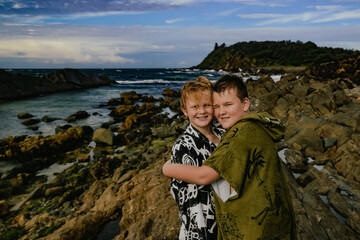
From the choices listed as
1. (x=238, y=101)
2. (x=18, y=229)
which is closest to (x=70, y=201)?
(x=18, y=229)

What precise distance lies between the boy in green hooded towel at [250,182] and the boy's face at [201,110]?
0.50 meters

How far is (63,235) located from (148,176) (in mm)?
1949

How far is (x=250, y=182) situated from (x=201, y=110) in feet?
2.79

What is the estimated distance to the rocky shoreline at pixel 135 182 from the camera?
3.60 m

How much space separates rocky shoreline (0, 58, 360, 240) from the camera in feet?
11.8

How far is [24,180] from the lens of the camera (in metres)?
6.79

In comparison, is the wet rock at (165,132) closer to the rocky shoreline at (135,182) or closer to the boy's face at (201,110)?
the rocky shoreline at (135,182)

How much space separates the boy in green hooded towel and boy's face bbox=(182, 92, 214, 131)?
498 mm

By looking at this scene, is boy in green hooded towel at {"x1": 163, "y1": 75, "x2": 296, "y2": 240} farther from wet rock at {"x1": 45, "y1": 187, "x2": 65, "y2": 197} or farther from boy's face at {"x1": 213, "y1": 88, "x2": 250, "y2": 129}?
wet rock at {"x1": 45, "y1": 187, "x2": 65, "y2": 197}

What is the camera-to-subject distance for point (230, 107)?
1.78m

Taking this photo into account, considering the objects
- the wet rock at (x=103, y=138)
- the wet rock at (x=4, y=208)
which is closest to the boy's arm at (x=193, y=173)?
the wet rock at (x=4, y=208)

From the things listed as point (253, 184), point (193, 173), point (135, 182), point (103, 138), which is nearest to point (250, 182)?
point (253, 184)

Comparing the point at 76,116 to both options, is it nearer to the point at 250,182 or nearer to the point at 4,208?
the point at 4,208

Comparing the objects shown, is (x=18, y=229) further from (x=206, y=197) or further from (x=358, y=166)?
(x=358, y=166)
